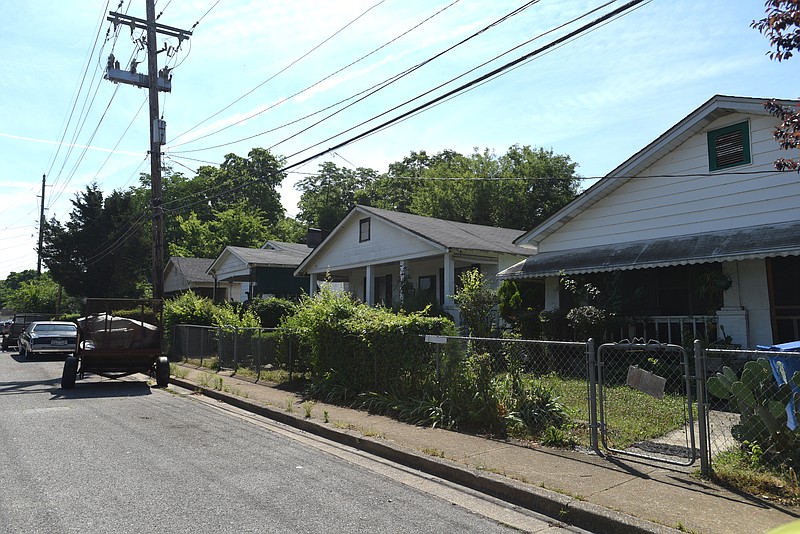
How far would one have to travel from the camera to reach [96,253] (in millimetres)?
42062

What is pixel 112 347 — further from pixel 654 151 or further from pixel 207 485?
pixel 654 151

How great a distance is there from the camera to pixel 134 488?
5.45 metres

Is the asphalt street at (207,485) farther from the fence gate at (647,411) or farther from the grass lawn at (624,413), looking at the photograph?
the grass lawn at (624,413)

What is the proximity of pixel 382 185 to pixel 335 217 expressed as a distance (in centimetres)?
577

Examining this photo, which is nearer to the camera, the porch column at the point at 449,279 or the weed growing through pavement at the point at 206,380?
the weed growing through pavement at the point at 206,380

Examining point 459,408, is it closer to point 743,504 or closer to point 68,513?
point 743,504

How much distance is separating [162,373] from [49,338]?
36.8 ft

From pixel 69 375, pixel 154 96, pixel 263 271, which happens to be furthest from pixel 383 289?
pixel 69 375

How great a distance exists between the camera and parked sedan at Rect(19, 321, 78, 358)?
70.8 feet

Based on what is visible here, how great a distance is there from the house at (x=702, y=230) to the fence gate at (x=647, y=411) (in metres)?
1.89

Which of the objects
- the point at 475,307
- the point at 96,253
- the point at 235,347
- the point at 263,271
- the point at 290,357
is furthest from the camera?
the point at 96,253

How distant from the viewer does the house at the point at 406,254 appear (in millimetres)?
17750

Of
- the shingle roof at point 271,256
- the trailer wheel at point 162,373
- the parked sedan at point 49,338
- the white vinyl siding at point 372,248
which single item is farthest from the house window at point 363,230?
the parked sedan at point 49,338

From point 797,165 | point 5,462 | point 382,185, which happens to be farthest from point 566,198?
point 5,462
